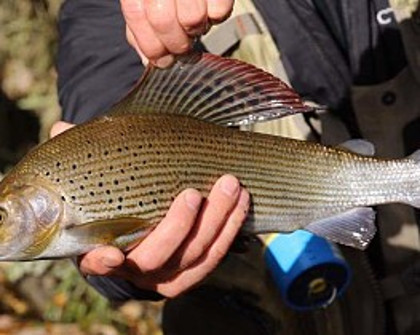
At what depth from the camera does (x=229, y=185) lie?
2.36m

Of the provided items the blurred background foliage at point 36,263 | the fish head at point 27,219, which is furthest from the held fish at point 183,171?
the blurred background foliage at point 36,263

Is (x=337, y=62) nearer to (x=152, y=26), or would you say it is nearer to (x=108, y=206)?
(x=152, y=26)

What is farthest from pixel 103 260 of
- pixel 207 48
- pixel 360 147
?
pixel 207 48

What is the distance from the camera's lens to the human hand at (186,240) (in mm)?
2318

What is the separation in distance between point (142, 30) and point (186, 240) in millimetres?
451

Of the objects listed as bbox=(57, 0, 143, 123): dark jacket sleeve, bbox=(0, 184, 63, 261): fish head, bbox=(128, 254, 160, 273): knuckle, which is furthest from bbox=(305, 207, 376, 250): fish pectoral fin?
bbox=(57, 0, 143, 123): dark jacket sleeve

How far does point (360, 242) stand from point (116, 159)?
580 mm

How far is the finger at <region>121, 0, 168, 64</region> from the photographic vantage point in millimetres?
2412

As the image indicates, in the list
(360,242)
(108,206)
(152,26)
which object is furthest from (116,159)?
(360,242)

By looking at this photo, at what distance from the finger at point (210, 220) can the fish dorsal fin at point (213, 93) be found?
0.50 feet

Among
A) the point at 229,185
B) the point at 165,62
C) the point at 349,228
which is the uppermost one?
the point at 165,62

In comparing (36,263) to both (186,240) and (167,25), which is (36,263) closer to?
(186,240)

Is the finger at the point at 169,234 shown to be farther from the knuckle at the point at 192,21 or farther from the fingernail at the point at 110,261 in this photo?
the knuckle at the point at 192,21

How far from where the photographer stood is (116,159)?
2324 mm
